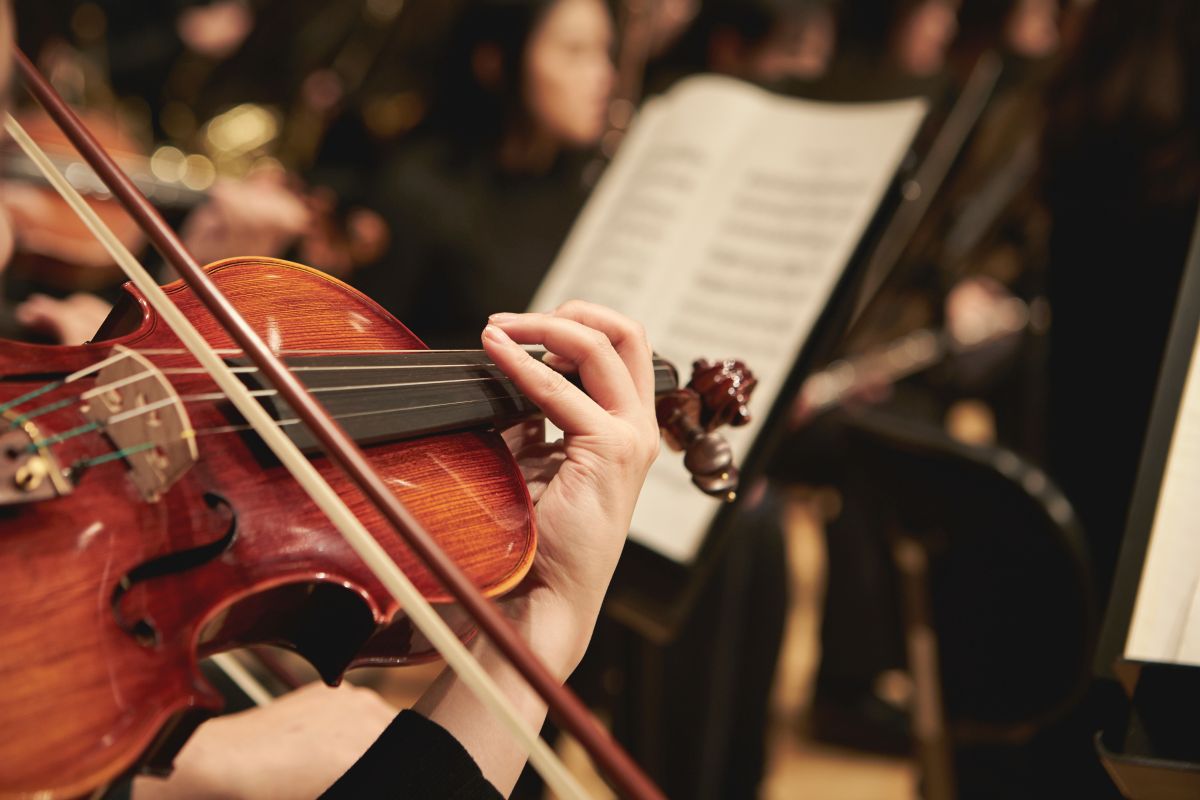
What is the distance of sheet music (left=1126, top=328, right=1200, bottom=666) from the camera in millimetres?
563

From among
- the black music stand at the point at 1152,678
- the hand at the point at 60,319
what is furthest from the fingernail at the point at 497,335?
the black music stand at the point at 1152,678

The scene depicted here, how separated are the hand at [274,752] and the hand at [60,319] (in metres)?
0.30

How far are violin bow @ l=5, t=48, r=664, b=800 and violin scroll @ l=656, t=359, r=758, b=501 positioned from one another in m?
0.25

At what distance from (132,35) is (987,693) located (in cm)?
264

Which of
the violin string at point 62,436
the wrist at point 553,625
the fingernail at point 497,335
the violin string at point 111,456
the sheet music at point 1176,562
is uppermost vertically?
the fingernail at point 497,335

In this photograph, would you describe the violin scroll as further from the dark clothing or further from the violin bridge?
the dark clothing

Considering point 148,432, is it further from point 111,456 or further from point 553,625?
point 553,625

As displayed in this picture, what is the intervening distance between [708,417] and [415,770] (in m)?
0.33

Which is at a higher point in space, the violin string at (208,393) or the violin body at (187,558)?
the violin string at (208,393)

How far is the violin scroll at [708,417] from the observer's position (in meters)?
0.68

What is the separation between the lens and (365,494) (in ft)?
1.56

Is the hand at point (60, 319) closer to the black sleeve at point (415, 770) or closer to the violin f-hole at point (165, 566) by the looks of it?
the violin f-hole at point (165, 566)

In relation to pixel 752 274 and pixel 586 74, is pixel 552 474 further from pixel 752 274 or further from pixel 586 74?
pixel 586 74

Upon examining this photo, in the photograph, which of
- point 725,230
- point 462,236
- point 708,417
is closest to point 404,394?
point 708,417
